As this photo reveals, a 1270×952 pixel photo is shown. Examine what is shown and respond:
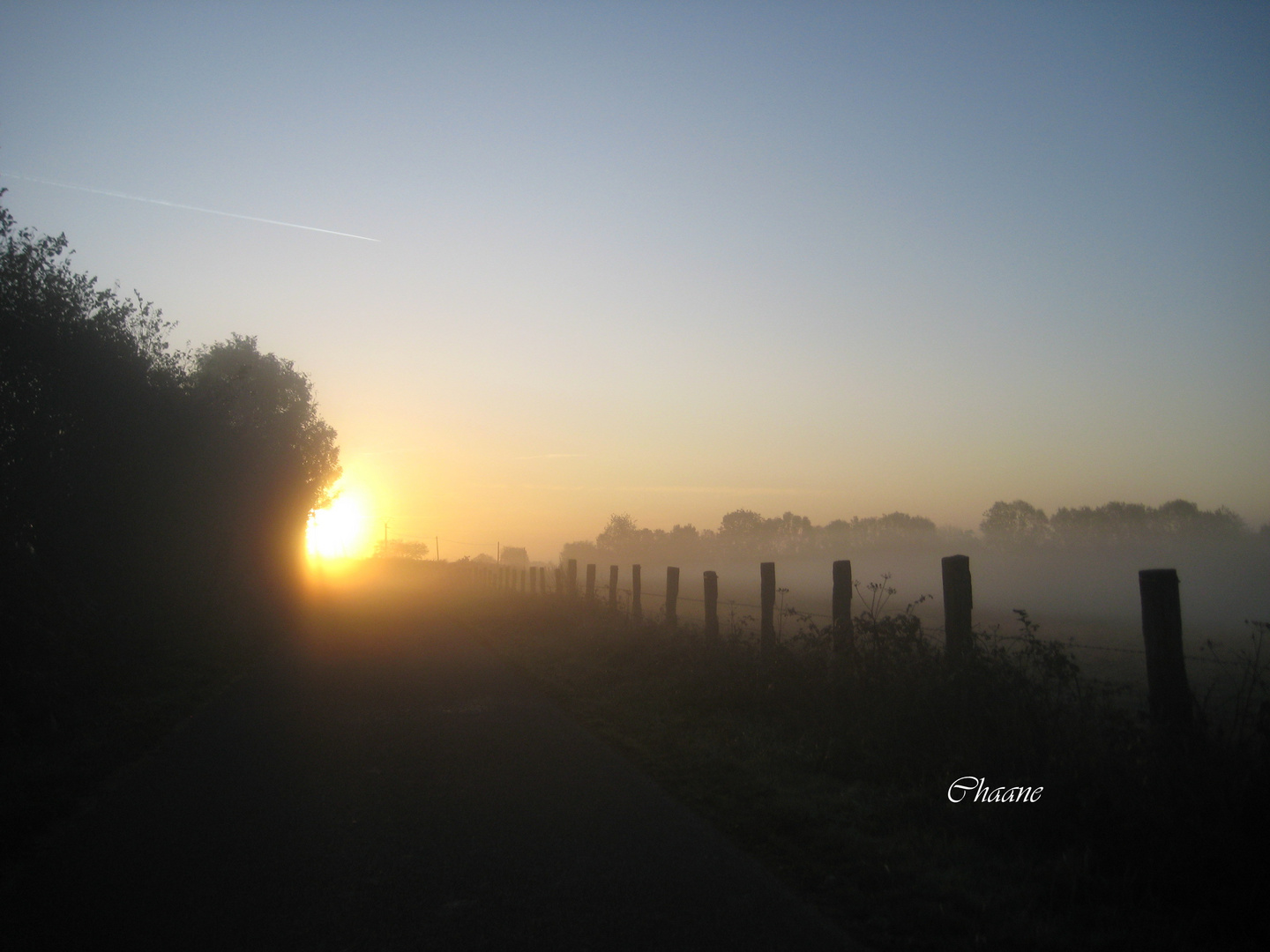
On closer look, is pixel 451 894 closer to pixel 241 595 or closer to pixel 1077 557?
pixel 241 595

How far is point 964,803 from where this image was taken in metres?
6.06

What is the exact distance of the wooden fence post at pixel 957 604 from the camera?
8602 mm

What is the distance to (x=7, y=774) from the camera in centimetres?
731

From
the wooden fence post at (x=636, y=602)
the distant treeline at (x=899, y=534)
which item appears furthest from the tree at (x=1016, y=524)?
the wooden fence post at (x=636, y=602)

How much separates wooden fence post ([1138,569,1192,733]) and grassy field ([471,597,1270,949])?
27 cm

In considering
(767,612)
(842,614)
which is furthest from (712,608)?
(842,614)

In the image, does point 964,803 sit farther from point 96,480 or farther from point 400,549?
point 400,549

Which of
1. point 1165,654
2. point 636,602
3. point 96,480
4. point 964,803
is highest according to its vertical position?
point 96,480

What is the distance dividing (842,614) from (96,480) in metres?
14.4

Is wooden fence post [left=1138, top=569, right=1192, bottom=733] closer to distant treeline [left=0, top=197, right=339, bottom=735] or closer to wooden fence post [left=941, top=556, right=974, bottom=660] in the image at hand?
wooden fence post [left=941, top=556, right=974, bottom=660]

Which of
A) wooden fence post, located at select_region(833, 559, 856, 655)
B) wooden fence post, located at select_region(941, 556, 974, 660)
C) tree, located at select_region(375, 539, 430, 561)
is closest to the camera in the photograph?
wooden fence post, located at select_region(941, 556, 974, 660)

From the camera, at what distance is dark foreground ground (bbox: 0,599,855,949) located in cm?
417

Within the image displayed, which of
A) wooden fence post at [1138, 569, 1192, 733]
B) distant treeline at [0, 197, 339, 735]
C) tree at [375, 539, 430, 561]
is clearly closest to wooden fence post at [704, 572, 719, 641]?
wooden fence post at [1138, 569, 1192, 733]

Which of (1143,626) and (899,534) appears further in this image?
(899,534)
